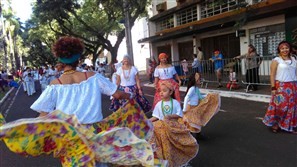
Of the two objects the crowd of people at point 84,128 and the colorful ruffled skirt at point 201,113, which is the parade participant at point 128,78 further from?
the crowd of people at point 84,128

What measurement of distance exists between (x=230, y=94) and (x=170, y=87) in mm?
7380

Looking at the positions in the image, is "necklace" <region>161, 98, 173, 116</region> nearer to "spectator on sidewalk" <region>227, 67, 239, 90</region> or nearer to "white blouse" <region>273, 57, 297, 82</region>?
"white blouse" <region>273, 57, 297, 82</region>

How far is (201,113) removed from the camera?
5648mm

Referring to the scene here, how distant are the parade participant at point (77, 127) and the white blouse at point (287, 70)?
3778 mm

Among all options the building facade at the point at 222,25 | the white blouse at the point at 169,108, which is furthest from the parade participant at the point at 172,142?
the building facade at the point at 222,25

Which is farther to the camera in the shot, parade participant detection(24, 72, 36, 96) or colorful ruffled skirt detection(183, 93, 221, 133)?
parade participant detection(24, 72, 36, 96)

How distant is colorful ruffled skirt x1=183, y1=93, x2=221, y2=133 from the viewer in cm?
548

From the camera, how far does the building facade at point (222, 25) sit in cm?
1367

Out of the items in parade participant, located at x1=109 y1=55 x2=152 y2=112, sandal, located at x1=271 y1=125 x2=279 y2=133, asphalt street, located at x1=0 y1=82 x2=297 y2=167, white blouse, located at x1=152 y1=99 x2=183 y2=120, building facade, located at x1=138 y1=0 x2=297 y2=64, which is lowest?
asphalt street, located at x1=0 y1=82 x2=297 y2=167

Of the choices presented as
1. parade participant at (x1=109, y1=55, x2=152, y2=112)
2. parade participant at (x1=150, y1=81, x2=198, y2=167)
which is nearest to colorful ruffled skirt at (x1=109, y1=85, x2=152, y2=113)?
parade participant at (x1=109, y1=55, x2=152, y2=112)

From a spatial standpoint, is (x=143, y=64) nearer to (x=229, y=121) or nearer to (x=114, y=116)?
(x=229, y=121)

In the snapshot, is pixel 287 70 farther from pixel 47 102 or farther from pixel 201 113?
pixel 47 102

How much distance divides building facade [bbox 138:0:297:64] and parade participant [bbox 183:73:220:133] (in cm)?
445

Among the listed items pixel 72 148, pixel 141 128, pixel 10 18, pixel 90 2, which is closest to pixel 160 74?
pixel 141 128
